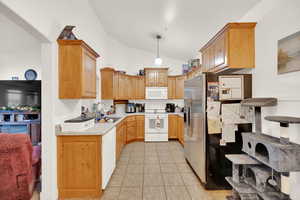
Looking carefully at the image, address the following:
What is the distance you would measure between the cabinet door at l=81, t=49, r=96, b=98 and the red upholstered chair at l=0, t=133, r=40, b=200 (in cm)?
93

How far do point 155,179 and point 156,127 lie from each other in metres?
2.28

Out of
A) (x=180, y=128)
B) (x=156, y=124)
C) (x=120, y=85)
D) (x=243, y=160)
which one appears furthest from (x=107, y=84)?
(x=243, y=160)

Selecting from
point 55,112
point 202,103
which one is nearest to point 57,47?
point 55,112

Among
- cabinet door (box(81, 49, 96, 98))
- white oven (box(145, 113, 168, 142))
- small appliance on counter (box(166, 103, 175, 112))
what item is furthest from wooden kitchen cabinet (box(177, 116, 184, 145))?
cabinet door (box(81, 49, 96, 98))

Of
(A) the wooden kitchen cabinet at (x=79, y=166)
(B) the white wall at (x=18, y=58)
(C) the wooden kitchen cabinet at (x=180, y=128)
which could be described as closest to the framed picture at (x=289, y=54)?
(A) the wooden kitchen cabinet at (x=79, y=166)

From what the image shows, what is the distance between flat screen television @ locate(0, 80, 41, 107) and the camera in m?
3.16

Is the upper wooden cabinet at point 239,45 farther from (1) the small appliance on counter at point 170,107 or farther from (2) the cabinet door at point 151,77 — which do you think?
(1) the small appliance on counter at point 170,107

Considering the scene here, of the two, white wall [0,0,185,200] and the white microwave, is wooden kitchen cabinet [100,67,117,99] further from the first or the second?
white wall [0,0,185,200]

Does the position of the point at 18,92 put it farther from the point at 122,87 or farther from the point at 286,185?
the point at 286,185

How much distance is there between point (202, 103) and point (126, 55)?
156 inches

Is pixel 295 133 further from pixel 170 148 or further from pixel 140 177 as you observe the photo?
pixel 170 148

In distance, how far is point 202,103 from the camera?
88.8 inches

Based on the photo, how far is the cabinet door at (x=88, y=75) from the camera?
2234mm

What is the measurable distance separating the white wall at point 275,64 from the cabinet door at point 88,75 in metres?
2.51
